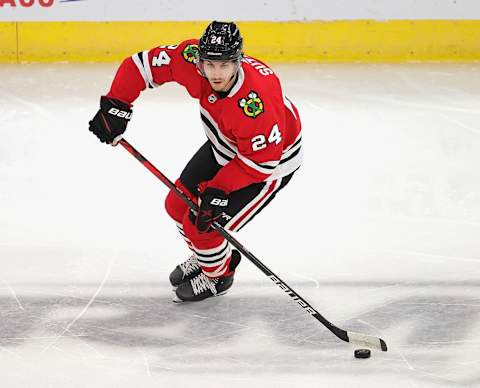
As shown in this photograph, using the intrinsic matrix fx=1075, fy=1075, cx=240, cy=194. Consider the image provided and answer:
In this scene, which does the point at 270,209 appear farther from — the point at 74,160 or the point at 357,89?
the point at 357,89

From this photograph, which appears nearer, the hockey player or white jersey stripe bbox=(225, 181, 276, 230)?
the hockey player

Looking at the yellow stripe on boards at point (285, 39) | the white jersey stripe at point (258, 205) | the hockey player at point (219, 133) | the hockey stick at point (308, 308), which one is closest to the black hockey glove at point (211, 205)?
the hockey player at point (219, 133)

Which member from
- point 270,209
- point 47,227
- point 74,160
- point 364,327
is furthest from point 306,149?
point 364,327

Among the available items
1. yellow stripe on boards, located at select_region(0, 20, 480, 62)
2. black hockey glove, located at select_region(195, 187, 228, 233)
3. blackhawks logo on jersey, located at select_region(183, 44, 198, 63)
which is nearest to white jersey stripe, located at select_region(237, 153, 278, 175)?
black hockey glove, located at select_region(195, 187, 228, 233)

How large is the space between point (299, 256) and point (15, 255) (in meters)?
1.09

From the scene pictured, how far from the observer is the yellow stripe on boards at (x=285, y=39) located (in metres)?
6.64

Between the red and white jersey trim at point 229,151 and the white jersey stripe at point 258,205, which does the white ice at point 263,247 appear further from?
the red and white jersey trim at point 229,151

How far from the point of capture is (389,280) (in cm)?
393

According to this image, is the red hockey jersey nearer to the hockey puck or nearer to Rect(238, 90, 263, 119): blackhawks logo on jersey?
Rect(238, 90, 263, 119): blackhawks logo on jersey

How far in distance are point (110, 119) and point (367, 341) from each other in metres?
1.08

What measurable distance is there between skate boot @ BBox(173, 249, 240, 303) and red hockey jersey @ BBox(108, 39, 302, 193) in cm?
43

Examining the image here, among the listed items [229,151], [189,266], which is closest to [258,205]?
[229,151]

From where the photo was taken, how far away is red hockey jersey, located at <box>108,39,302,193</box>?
3230mm

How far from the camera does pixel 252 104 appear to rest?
3225mm
